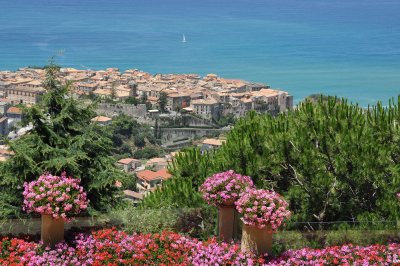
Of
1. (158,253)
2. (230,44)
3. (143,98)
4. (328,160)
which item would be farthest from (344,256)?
(230,44)

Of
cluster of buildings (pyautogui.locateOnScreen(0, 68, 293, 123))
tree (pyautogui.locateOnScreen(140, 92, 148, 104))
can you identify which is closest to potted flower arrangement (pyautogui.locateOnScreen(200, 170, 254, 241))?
cluster of buildings (pyautogui.locateOnScreen(0, 68, 293, 123))

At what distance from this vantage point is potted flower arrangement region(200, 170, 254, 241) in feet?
13.2

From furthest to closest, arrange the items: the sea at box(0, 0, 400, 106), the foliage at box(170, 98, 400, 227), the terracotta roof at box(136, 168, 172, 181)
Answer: the sea at box(0, 0, 400, 106) < the terracotta roof at box(136, 168, 172, 181) < the foliage at box(170, 98, 400, 227)

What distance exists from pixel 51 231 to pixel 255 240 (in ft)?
4.40

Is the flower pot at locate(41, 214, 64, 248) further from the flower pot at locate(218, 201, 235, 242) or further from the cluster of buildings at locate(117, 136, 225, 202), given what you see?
the cluster of buildings at locate(117, 136, 225, 202)

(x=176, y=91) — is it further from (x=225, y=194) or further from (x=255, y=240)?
(x=255, y=240)

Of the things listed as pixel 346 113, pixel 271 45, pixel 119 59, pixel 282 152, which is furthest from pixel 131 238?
pixel 271 45

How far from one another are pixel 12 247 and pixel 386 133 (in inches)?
140

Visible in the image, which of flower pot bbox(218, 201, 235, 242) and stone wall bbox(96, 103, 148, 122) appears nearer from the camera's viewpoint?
flower pot bbox(218, 201, 235, 242)

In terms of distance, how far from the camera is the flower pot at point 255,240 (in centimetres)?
385

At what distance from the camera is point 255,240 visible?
386 cm

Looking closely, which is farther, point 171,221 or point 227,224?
point 171,221

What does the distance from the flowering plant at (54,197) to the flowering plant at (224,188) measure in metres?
0.84

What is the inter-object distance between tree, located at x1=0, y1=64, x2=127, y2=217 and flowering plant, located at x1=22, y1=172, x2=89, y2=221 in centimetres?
22
